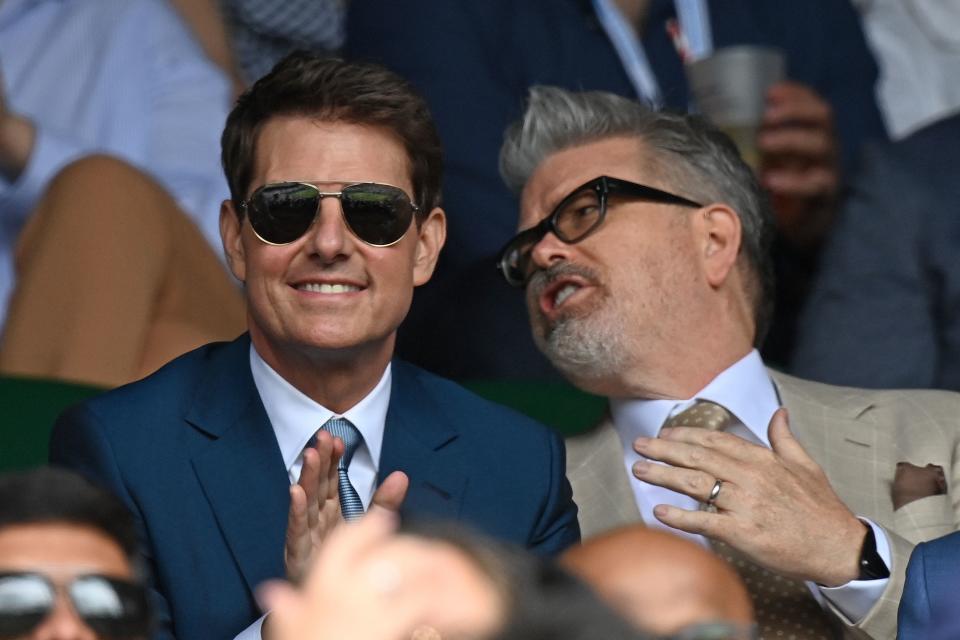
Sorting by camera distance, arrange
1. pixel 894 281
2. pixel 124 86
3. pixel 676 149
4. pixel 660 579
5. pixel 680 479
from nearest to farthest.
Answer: pixel 660 579 → pixel 680 479 → pixel 676 149 → pixel 894 281 → pixel 124 86

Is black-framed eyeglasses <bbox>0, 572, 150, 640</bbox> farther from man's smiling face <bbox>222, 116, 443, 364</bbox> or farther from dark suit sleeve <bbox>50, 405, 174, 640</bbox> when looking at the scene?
man's smiling face <bbox>222, 116, 443, 364</bbox>

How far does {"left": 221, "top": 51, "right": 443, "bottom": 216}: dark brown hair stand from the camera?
223 cm

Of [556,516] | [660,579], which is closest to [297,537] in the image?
[556,516]

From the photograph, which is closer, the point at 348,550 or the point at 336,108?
the point at 348,550

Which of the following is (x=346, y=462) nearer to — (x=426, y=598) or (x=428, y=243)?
(x=428, y=243)

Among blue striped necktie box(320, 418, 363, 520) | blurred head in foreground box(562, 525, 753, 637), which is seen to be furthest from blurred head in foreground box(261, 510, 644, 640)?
blue striped necktie box(320, 418, 363, 520)

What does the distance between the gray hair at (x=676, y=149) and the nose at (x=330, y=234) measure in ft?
3.04

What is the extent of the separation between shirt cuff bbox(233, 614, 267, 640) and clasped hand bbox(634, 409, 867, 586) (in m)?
0.56

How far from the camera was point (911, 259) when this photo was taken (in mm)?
3391

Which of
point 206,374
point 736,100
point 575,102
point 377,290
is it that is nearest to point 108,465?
point 206,374

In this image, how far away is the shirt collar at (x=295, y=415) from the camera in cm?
222

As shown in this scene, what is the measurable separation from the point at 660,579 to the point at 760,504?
3.49 feet

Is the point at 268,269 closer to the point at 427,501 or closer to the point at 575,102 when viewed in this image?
the point at 427,501

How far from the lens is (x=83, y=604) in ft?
4.21
